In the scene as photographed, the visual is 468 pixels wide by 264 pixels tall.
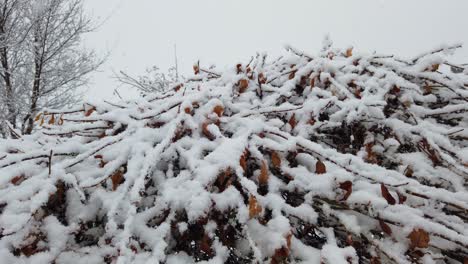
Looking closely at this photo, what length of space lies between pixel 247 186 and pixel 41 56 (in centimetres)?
770

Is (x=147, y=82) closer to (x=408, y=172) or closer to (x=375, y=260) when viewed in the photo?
(x=408, y=172)

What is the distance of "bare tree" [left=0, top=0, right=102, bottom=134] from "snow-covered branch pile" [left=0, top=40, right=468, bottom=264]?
6.09 meters

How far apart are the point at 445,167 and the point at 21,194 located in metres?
1.39

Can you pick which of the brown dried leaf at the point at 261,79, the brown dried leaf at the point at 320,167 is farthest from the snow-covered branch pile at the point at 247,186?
the brown dried leaf at the point at 261,79

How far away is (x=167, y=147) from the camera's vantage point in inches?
46.5

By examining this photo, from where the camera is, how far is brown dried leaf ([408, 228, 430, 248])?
89 centimetres

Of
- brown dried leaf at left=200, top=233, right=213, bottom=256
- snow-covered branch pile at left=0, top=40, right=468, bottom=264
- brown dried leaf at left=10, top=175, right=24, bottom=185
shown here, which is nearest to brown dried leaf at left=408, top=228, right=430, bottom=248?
snow-covered branch pile at left=0, top=40, right=468, bottom=264

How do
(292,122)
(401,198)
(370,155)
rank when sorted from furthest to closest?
(292,122), (370,155), (401,198)

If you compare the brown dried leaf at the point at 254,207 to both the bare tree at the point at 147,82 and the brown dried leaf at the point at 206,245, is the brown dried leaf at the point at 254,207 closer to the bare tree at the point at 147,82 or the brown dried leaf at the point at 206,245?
the brown dried leaf at the point at 206,245

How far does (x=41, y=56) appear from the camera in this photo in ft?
23.7

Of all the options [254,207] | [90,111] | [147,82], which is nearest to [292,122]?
[254,207]

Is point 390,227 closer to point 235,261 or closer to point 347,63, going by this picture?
point 235,261

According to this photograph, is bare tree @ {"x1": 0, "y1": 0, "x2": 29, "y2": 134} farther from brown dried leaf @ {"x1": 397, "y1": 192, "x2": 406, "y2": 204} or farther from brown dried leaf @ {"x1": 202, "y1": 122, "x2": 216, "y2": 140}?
brown dried leaf @ {"x1": 397, "y1": 192, "x2": 406, "y2": 204}

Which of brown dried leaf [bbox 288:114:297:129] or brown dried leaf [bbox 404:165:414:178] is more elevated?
brown dried leaf [bbox 288:114:297:129]
